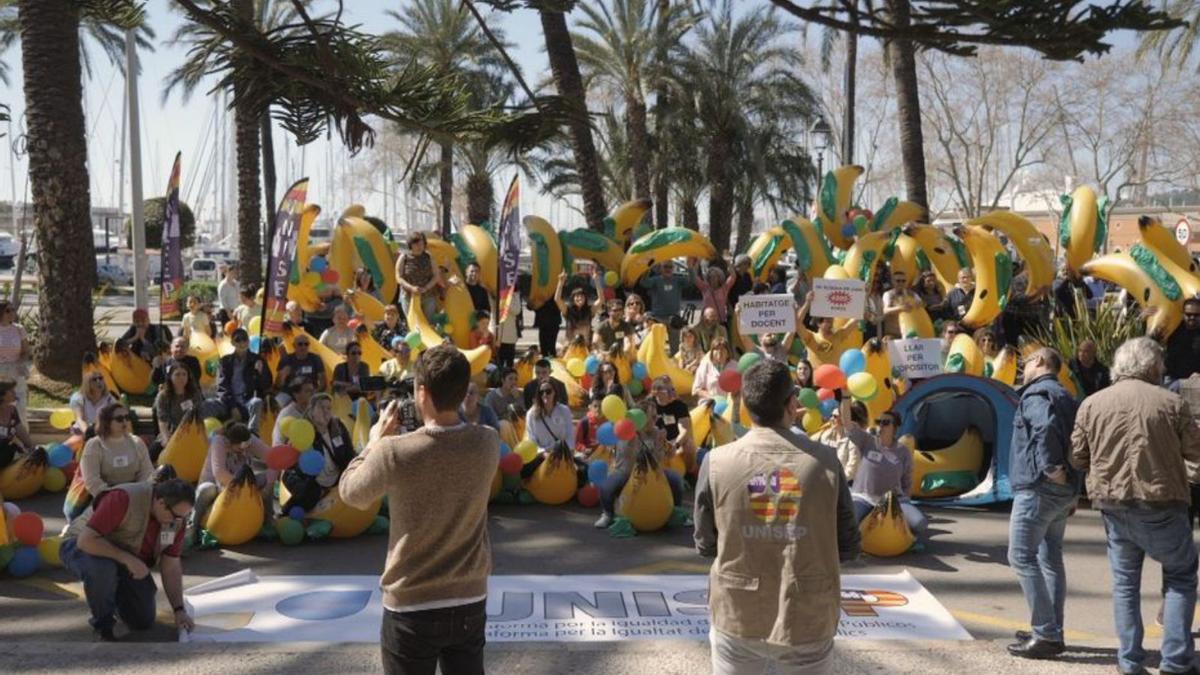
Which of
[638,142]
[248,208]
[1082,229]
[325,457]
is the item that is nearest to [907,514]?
[325,457]

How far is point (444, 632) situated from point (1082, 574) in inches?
204

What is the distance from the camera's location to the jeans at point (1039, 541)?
17.5ft

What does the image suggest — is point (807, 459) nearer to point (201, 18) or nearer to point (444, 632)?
point (444, 632)

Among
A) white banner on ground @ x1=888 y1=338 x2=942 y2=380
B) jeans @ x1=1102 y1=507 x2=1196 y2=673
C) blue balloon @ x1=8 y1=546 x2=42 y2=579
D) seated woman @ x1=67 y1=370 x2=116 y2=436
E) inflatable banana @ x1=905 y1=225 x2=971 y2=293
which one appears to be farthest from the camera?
inflatable banana @ x1=905 y1=225 x2=971 y2=293

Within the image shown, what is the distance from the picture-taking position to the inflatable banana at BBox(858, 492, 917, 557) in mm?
7477

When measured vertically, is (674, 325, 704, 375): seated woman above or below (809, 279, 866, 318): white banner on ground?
below

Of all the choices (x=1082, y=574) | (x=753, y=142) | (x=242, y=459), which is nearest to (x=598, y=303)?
(x=242, y=459)

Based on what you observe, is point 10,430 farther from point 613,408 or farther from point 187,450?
point 613,408

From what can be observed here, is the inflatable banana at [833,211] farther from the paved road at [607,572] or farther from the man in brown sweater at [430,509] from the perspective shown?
the man in brown sweater at [430,509]

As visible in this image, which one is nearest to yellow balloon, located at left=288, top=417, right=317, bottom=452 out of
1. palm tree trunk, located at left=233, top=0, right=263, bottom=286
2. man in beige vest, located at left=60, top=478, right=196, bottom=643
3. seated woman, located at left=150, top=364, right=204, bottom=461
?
seated woman, located at left=150, top=364, right=204, bottom=461

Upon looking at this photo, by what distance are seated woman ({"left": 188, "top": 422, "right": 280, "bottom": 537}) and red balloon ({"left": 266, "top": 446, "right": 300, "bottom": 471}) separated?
0.47ft

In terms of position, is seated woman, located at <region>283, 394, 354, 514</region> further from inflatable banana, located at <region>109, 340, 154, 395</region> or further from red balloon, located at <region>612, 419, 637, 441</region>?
inflatable banana, located at <region>109, 340, 154, 395</region>

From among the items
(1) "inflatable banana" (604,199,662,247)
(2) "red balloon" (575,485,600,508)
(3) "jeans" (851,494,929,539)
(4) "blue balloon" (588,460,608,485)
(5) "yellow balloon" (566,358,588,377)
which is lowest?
(2) "red balloon" (575,485,600,508)

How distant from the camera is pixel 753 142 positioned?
93.9 ft
